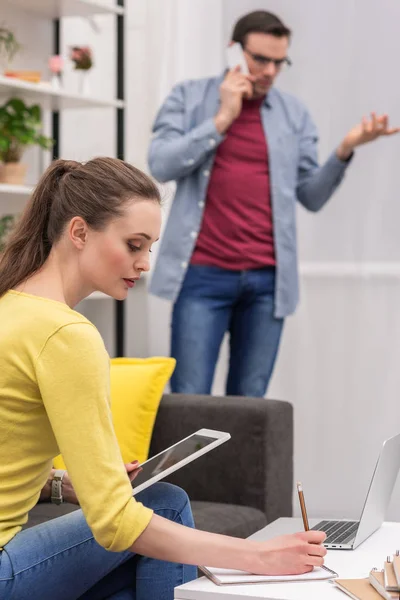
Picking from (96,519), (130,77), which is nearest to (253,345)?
(130,77)

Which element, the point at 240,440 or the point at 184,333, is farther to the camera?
the point at 184,333

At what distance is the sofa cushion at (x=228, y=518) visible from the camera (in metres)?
2.38

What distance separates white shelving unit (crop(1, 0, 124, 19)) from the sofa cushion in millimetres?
2226

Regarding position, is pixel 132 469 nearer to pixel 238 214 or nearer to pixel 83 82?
pixel 238 214

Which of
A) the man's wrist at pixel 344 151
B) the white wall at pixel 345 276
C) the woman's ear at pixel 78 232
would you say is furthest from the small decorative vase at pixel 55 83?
the woman's ear at pixel 78 232

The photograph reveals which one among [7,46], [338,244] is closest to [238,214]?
[338,244]

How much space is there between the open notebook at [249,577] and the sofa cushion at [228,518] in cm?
90

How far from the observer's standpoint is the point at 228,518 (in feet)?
8.02

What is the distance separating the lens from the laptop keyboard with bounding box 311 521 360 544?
170 centimetres

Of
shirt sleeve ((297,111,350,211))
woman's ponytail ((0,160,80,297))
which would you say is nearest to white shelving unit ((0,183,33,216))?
shirt sleeve ((297,111,350,211))

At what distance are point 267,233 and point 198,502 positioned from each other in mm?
1081

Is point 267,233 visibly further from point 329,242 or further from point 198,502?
point 198,502

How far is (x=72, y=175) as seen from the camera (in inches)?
64.7

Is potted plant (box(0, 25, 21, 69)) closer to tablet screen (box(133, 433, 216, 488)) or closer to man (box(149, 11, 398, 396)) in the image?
man (box(149, 11, 398, 396))
